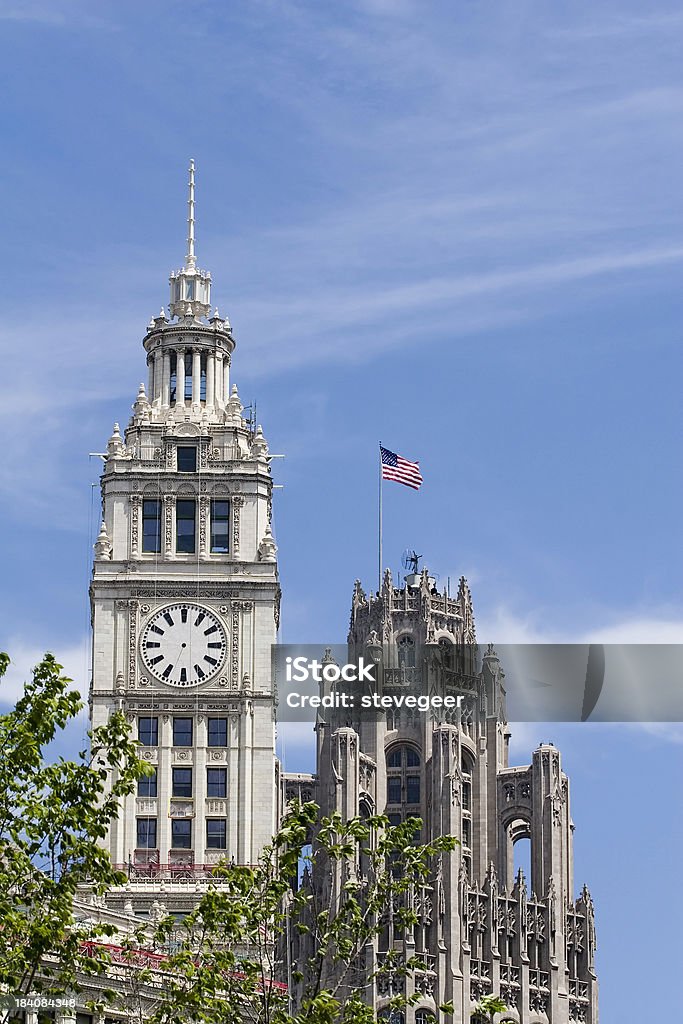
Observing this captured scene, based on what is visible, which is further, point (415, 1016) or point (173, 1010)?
point (415, 1016)

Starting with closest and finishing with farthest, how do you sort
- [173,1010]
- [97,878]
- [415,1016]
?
[97,878] → [173,1010] → [415,1016]

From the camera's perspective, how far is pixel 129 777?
296 ft

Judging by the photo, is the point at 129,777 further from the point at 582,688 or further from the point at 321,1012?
the point at 582,688

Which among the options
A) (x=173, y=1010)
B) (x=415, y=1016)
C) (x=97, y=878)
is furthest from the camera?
(x=415, y=1016)

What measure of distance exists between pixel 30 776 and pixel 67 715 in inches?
91.9

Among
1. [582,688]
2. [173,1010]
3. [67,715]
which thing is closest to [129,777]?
[67,715]

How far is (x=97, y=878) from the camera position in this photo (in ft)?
288

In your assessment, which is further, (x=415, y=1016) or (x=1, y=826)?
(x=415, y=1016)

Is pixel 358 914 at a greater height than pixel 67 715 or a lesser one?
lesser

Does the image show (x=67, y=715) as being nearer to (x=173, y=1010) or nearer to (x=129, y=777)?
(x=129, y=777)

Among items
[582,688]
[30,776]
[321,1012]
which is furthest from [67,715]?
[582,688]

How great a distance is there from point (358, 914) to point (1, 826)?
1349 cm

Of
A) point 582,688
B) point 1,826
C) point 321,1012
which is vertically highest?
point 582,688

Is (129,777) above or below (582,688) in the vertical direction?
below
